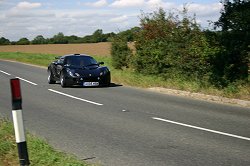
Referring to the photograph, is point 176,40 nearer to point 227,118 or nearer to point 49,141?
point 227,118

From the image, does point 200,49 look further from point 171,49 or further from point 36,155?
point 36,155

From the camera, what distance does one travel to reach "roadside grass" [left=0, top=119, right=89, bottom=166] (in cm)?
540

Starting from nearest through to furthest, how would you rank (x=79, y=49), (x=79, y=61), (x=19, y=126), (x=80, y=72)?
(x=19, y=126), (x=80, y=72), (x=79, y=61), (x=79, y=49)

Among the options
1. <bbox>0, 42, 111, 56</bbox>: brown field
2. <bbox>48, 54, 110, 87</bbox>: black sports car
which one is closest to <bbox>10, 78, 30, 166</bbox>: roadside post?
<bbox>48, 54, 110, 87</bbox>: black sports car

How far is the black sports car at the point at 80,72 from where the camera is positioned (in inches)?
683

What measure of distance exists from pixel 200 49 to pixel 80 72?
17.2 feet

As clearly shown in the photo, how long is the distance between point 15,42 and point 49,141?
123 m

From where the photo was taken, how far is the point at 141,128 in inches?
331

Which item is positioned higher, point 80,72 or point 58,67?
point 58,67

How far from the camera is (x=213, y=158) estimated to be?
6000mm

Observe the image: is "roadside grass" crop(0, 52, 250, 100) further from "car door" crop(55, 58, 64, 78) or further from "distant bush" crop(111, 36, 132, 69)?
"distant bush" crop(111, 36, 132, 69)

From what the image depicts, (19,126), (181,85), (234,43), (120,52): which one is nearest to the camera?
(19,126)

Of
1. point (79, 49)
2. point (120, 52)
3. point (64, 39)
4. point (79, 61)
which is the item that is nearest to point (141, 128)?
point (79, 61)

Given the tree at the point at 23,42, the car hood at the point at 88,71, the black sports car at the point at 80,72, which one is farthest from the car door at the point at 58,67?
the tree at the point at 23,42
